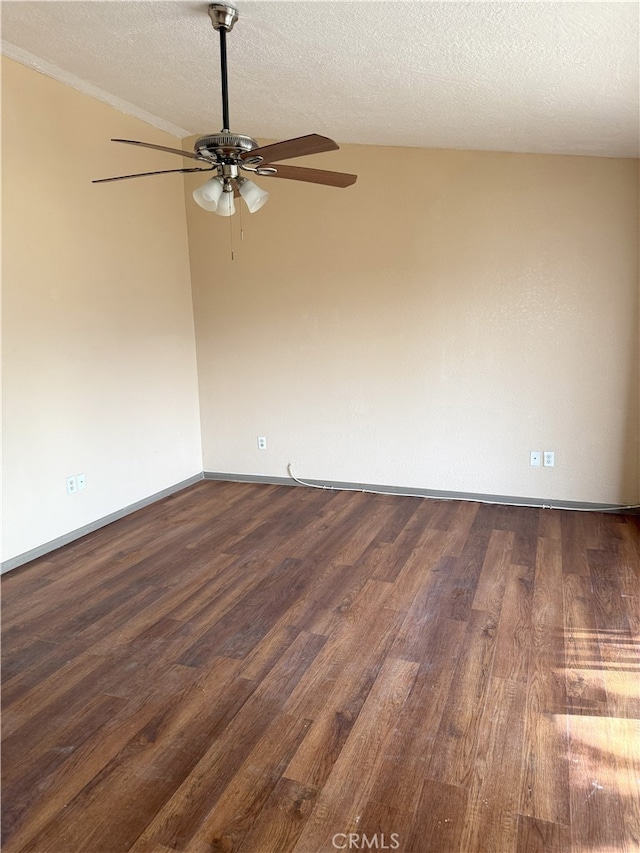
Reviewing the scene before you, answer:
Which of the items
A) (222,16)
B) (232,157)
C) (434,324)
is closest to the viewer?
(232,157)

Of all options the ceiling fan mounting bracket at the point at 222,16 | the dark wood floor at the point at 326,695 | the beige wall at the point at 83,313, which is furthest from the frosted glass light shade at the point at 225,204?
the dark wood floor at the point at 326,695

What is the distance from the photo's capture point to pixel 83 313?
375 cm

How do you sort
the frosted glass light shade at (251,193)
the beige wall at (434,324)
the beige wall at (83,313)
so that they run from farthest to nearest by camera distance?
1. the beige wall at (434,324)
2. the beige wall at (83,313)
3. the frosted glass light shade at (251,193)

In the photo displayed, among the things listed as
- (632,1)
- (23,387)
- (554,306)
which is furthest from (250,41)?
(554,306)

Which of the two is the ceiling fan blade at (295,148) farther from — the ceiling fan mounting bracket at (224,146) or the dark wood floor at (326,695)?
the dark wood floor at (326,695)

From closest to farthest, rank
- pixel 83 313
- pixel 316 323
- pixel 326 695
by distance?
pixel 326 695, pixel 83 313, pixel 316 323

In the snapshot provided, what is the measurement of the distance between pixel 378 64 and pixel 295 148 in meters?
0.98

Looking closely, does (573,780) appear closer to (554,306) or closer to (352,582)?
(352,582)

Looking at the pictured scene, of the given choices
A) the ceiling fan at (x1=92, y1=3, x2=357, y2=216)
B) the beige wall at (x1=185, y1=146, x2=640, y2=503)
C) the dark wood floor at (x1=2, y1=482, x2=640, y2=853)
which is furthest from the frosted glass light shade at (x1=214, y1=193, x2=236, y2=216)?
the beige wall at (x1=185, y1=146, x2=640, y2=503)

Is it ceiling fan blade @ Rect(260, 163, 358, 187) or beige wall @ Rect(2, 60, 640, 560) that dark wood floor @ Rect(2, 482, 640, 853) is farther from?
ceiling fan blade @ Rect(260, 163, 358, 187)

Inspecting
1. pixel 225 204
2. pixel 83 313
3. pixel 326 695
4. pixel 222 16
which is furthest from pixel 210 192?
pixel 326 695

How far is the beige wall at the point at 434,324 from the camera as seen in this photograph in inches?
154

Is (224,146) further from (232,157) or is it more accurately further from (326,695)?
(326,695)

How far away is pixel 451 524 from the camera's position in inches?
153
